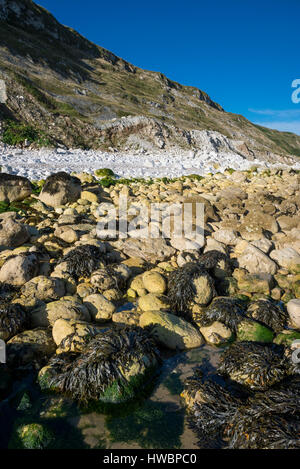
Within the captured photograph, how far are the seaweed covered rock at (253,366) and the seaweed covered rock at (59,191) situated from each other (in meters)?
7.91

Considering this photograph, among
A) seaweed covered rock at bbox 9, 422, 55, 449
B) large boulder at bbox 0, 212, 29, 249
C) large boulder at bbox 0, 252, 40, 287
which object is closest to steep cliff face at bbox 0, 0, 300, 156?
large boulder at bbox 0, 212, 29, 249

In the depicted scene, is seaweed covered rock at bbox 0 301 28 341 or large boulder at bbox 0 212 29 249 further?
large boulder at bbox 0 212 29 249

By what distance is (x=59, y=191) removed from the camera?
10.3m

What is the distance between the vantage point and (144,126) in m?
29.5

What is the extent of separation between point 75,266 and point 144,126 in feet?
84.9

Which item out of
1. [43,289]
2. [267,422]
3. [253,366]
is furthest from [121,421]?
[43,289]

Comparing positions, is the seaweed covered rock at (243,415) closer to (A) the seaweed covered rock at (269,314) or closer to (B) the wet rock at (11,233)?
(A) the seaweed covered rock at (269,314)

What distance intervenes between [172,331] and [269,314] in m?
2.08

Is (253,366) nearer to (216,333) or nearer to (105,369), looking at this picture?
(216,333)

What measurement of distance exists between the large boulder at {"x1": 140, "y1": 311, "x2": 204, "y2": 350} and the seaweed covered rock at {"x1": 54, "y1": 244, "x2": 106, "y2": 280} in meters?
2.08

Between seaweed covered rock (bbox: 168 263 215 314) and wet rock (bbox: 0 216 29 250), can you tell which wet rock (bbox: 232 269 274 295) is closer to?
seaweed covered rock (bbox: 168 263 215 314)

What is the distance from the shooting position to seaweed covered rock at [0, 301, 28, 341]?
4719 mm

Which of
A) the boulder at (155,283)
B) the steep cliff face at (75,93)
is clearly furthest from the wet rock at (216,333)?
the steep cliff face at (75,93)

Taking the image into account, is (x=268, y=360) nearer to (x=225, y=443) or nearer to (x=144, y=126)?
(x=225, y=443)
